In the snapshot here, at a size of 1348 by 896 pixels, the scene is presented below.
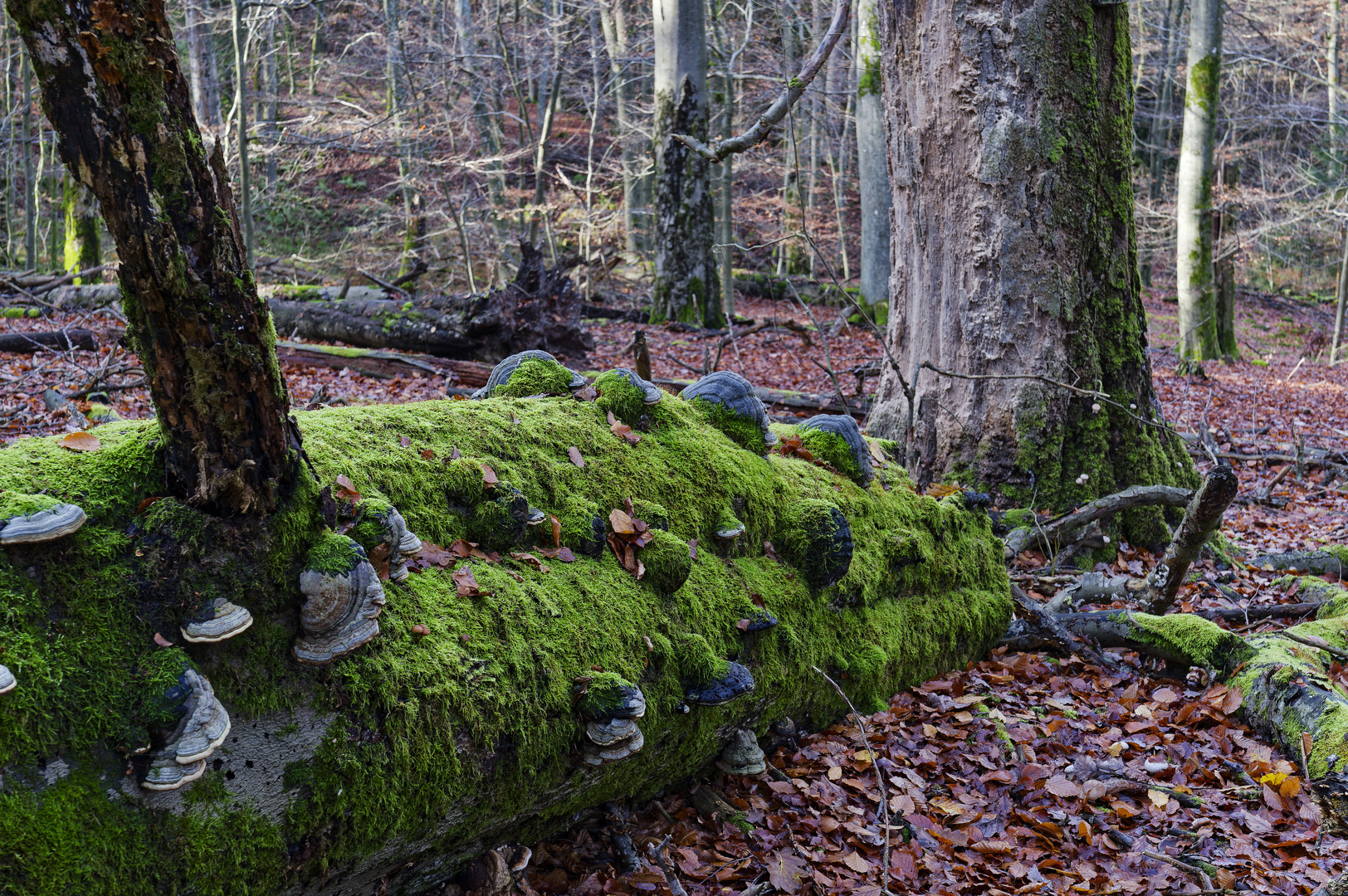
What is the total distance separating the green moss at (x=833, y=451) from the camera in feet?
15.7

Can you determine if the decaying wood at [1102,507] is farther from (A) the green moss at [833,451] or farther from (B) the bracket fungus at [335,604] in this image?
(B) the bracket fungus at [335,604]

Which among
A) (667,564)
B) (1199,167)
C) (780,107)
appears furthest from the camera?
(1199,167)

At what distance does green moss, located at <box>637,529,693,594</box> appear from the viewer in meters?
3.34

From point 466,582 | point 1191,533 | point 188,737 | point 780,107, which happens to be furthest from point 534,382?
point 1191,533

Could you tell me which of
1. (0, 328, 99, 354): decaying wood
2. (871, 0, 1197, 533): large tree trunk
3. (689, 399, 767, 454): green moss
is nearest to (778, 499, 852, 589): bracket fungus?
(689, 399, 767, 454): green moss

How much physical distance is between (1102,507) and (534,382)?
4114mm

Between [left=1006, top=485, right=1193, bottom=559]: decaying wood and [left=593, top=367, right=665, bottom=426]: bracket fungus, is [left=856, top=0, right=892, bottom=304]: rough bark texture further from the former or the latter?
[left=593, top=367, right=665, bottom=426]: bracket fungus

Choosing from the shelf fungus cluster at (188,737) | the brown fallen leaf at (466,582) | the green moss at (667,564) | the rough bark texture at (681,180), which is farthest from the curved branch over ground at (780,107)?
the rough bark texture at (681,180)

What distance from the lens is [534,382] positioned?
162 inches

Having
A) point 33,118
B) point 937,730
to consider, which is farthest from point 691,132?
point 33,118

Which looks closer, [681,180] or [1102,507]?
[1102,507]

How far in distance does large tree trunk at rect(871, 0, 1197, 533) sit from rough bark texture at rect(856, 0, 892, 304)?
972cm

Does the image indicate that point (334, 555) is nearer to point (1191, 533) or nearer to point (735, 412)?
point (735, 412)

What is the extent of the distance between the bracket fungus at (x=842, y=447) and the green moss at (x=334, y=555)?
296 centimetres
